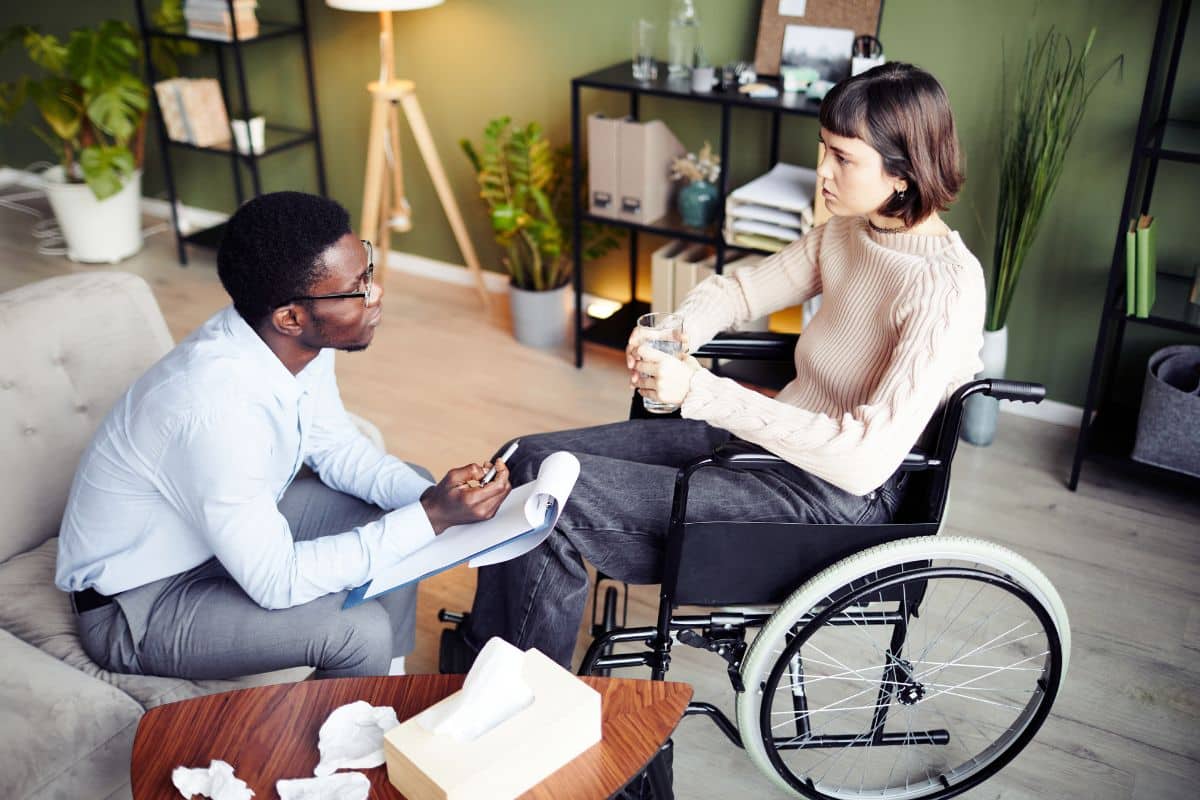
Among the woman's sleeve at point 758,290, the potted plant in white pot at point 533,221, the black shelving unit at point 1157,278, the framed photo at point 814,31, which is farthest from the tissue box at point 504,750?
the potted plant in white pot at point 533,221

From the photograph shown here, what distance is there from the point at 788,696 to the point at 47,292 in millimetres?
1561

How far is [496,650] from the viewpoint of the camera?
130cm

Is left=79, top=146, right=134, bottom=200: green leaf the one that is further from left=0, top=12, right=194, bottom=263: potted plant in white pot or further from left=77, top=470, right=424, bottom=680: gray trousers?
left=77, top=470, right=424, bottom=680: gray trousers

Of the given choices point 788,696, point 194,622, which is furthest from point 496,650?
point 788,696

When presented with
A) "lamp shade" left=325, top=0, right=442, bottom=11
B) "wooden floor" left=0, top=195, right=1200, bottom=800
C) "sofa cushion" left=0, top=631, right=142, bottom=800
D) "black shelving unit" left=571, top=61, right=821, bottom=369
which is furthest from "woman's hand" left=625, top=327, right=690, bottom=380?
"lamp shade" left=325, top=0, right=442, bottom=11

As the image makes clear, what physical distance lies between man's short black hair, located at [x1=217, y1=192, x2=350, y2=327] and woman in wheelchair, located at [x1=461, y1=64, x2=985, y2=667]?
47 cm

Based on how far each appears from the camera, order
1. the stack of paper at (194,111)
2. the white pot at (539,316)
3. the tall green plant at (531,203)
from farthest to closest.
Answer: the stack of paper at (194,111) → the white pot at (539,316) → the tall green plant at (531,203)

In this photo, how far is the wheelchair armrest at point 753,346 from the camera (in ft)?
6.34

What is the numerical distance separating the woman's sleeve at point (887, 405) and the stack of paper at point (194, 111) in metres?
3.06

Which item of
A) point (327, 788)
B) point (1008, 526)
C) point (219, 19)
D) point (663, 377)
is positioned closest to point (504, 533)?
point (663, 377)

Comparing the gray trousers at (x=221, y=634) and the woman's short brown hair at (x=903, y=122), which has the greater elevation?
the woman's short brown hair at (x=903, y=122)

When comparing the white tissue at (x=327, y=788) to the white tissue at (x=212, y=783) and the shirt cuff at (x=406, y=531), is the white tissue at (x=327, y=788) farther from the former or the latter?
the shirt cuff at (x=406, y=531)

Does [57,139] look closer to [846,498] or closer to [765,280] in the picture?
[765,280]

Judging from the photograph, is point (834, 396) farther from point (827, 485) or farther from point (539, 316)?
point (539, 316)
